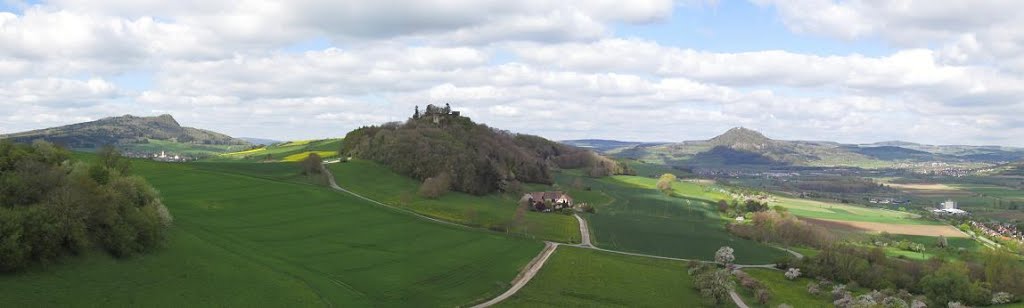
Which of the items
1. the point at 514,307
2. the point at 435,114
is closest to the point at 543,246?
the point at 514,307

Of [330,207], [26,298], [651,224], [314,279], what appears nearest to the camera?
[26,298]

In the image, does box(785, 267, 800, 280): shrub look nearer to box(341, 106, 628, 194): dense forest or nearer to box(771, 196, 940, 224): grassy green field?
box(341, 106, 628, 194): dense forest

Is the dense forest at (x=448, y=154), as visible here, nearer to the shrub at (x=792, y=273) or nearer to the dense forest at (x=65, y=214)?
the shrub at (x=792, y=273)

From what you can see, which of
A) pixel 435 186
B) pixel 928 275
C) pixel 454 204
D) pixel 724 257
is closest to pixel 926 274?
pixel 928 275

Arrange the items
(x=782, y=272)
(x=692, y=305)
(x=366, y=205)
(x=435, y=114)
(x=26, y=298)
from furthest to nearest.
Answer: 1. (x=435, y=114)
2. (x=366, y=205)
3. (x=782, y=272)
4. (x=692, y=305)
5. (x=26, y=298)

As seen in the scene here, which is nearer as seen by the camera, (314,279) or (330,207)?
(314,279)

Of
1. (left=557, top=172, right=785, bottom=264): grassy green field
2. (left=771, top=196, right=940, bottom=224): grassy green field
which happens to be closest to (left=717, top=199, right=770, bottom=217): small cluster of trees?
(left=557, top=172, right=785, bottom=264): grassy green field

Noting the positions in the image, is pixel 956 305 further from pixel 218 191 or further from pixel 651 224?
pixel 218 191
